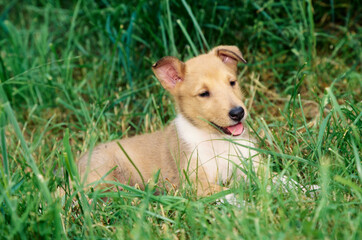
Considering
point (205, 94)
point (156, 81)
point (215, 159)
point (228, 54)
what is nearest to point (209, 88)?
point (205, 94)

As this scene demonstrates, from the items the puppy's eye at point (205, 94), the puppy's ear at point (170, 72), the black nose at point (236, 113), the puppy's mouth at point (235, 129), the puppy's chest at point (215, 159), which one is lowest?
the puppy's chest at point (215, 159)

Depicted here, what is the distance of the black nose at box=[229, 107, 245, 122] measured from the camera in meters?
4.36

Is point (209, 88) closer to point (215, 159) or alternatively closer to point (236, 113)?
point (236, 113)

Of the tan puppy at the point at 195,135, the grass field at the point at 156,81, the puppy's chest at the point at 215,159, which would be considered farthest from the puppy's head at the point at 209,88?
the grass field at the point at 156,81

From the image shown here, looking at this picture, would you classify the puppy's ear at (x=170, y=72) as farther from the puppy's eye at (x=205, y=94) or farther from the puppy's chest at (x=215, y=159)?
the puppy's chest at (x=215, y=159)

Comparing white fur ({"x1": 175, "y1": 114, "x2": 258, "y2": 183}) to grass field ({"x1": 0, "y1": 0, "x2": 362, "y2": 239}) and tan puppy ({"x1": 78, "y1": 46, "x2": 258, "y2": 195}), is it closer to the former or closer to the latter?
tan puppy ({"x1": 78, "y1": 46, "x2": 258, "y2": 195})

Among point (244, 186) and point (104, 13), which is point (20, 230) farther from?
point (104, 13)

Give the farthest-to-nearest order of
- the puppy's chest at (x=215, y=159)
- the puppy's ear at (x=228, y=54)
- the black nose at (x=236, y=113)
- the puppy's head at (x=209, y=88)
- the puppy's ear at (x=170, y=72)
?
the puppy's ear at (x=228, y=54), the puppy's ear at (x=170, y=72), the puppy's chest at (x=215, y=159), the puppy's head at (x=209, y=88), the black nose at (x=236, y=113)

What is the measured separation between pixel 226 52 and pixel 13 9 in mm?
5775

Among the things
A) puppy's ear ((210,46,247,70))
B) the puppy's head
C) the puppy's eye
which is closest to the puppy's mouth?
the puppy's head

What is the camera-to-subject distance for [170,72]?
194 inches

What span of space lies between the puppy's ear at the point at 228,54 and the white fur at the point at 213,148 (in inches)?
29.8

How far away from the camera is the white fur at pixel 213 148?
15.1ft

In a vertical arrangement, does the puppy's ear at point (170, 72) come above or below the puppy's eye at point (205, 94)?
above
